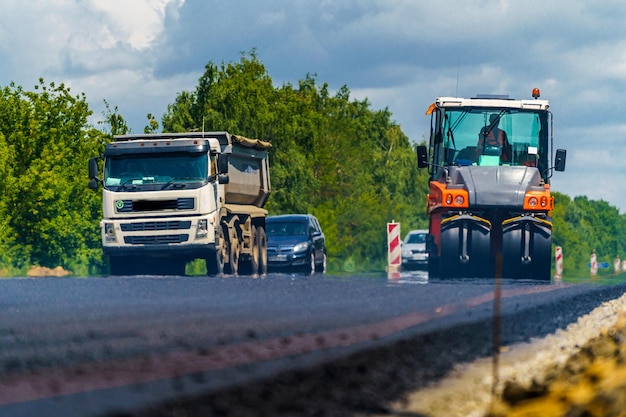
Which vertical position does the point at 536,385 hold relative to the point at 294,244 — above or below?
below

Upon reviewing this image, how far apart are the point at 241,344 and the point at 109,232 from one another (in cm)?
1853

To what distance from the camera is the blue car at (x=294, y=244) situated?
3456 cm

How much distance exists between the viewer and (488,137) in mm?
27469

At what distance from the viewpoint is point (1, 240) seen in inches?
2263

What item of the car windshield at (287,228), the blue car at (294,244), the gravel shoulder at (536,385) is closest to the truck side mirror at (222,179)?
the blue car at (294,244)

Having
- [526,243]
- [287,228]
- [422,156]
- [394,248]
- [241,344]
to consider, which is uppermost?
[422,156]

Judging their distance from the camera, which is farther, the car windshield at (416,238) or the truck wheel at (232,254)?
the car windshield at (416,238)

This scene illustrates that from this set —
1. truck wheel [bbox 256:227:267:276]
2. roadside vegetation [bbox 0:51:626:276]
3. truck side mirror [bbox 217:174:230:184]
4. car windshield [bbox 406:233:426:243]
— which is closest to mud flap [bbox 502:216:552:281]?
truck side mirror [bbox 217:174:230:184]

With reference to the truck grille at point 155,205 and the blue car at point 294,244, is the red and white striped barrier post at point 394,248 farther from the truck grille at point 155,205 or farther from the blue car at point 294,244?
the truck grille at point 155,205

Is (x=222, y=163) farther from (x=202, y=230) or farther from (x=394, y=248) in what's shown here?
(x=394, y=248)

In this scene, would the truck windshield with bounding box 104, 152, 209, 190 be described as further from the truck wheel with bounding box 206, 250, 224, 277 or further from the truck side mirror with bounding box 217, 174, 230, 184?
the truck wheel with bounding box 206, 250, 224, 277

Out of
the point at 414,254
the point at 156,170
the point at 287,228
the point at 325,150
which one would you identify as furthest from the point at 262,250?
the point at 325,150

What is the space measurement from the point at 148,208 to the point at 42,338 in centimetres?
1751

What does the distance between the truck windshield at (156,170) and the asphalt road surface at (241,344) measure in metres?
8.42
